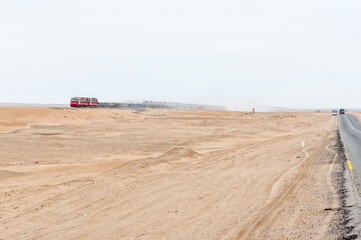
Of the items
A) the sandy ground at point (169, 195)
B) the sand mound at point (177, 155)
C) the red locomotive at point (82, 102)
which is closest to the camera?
the sandy ground at point (169, 195)

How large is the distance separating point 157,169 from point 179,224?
9809 mm

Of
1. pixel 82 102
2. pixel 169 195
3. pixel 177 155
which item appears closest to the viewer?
pixel 169 195

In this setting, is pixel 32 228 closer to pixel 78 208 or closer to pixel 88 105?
pixel 78 208

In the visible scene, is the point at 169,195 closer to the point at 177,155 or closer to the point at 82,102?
the point at 177,155

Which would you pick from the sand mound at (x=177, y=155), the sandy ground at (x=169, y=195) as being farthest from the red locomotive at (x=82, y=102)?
the sand mound at (x=177, y=155)

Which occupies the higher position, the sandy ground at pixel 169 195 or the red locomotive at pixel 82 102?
the red locomotive at pixel 82 102

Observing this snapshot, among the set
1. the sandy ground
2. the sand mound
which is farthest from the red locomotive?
the sand mound

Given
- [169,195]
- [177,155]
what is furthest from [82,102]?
[169,195]

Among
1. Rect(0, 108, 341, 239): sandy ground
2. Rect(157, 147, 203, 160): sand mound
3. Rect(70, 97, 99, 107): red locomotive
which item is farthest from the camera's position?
Rect(70, 97, 99, 107): red locomotive

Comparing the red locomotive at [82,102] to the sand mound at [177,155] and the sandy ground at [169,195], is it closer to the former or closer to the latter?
the sandy ground at [169,195]

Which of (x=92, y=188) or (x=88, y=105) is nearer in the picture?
(x=92, y=188)

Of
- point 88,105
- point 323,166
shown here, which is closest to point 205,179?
point 323,166

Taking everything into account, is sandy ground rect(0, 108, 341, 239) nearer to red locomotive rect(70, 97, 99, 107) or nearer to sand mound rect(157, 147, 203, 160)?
sand mound rect(157, 147, 203, 160)

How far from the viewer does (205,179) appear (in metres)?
16.4
